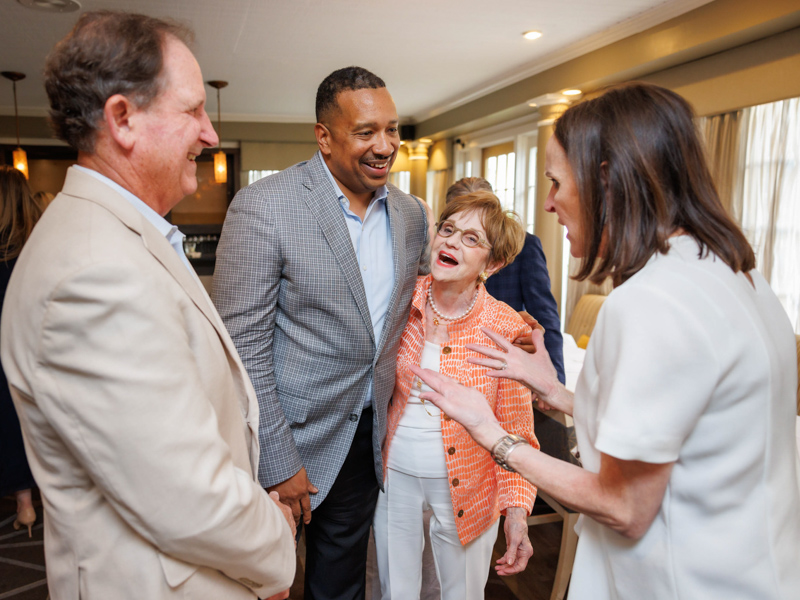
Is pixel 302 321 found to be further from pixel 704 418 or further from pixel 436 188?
pixel 436 188

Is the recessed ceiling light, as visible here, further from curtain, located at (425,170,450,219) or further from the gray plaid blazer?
curtain, located at (425,170,450,219)

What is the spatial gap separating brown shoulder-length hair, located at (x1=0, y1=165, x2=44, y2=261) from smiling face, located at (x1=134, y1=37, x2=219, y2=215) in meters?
2.21

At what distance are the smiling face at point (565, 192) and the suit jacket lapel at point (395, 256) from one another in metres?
0.66

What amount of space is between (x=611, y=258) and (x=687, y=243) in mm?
107

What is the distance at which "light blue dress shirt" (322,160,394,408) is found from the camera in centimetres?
160

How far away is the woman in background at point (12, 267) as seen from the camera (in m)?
2.67

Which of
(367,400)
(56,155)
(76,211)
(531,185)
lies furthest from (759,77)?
(56,155)

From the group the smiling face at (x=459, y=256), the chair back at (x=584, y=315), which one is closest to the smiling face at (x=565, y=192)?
the smiling face at (x=459, y=256)

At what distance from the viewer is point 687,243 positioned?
847mm

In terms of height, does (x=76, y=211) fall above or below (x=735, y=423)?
above

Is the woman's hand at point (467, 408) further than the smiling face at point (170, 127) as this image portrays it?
Yes

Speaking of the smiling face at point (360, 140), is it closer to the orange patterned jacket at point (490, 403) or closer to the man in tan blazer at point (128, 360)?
the orange patterned jacket at point (490, 403)

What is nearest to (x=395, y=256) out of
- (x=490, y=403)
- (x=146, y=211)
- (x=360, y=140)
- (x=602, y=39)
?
(x=360, y=140)

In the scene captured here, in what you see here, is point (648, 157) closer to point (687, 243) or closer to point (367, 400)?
point (687, 243)
